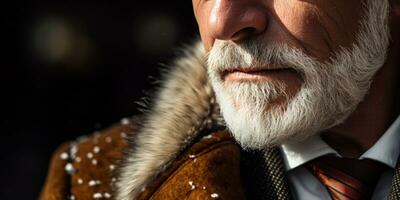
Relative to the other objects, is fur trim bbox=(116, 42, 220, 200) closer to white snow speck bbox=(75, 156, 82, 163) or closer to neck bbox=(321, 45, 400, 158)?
white snow speck bbox=(75, 156, 82, 163)

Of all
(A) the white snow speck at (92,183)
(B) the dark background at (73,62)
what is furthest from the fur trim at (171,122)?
(B) the dark background at (73,62)

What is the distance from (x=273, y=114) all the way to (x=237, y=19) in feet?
0.83

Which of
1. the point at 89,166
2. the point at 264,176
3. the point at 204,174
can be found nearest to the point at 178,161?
the point at 204,174

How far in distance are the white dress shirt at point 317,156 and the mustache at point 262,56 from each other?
0.25 meters

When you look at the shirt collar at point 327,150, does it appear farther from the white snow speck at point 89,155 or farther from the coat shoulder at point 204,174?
the white snow speck at point 89,155

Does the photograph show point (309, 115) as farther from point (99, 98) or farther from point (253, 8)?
point (99, 98)

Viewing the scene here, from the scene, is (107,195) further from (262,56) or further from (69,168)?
(262,56)

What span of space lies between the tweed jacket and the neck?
0.16 m

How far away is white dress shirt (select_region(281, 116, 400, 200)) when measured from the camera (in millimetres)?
1885

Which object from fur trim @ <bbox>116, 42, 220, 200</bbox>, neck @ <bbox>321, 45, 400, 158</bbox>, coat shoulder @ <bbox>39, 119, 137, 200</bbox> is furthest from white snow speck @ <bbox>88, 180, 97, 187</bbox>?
neck @ <bbox>321, 45, 400, 158</bbox>

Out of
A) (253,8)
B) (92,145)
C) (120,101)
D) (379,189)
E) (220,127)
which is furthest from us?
(120,101)

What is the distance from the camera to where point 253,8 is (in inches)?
69.3

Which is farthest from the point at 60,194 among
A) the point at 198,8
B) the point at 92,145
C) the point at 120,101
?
the point at 120,101

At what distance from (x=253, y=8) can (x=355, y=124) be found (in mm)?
451
